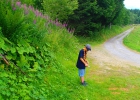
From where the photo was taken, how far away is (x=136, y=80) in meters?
9.66

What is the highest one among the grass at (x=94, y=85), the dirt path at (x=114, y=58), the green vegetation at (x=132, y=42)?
the grass at (x=94, y=85)

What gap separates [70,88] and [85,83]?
882mm

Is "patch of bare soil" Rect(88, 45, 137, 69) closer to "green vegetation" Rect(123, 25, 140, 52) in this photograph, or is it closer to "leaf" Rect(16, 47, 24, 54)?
"leaf" Rect(16, 47, 24, 54)

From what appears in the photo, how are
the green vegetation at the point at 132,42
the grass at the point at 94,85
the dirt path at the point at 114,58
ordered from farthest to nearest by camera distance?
the green vegetation at the point at 132,42
the dirt path at the point at 114,58
the grass at the point at 94,85

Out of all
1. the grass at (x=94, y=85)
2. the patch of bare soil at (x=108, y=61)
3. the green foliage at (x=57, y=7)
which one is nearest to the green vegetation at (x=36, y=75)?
the grass at (x=94, y=85)

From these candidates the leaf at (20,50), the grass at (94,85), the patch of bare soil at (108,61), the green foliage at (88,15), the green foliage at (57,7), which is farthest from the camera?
the green foliage at (88,15)

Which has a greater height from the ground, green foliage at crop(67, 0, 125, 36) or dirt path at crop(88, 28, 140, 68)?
green foliage at crop(67, 0, 125, 36)

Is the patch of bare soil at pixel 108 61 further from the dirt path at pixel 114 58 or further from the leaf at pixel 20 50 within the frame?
the leaf at pixel 20 50

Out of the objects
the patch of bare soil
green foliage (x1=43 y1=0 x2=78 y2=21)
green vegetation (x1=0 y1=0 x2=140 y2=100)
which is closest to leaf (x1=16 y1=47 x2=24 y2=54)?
green vegetation (x1=0 y1=0 x2=140 y2=100)

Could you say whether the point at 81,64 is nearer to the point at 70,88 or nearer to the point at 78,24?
the point at 70,88

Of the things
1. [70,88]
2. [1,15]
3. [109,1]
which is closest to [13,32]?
[1,15]

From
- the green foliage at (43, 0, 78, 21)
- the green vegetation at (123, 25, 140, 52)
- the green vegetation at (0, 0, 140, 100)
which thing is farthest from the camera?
the green vegetation at (123, 25, 140, 52)

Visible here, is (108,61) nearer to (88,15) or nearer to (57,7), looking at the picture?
(57,7)

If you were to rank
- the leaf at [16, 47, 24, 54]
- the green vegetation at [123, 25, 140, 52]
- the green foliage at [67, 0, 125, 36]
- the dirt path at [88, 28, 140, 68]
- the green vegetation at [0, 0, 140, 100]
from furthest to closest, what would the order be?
the green vegetation at [123, 25, 140, 52] < the green foliage at [67, 0, 125, 36] < the dirt path at [88, 28, 140, 68] < the leaf at [16, 47, 24, 54] < the green vegetation at [0, 0, 140, 100]
